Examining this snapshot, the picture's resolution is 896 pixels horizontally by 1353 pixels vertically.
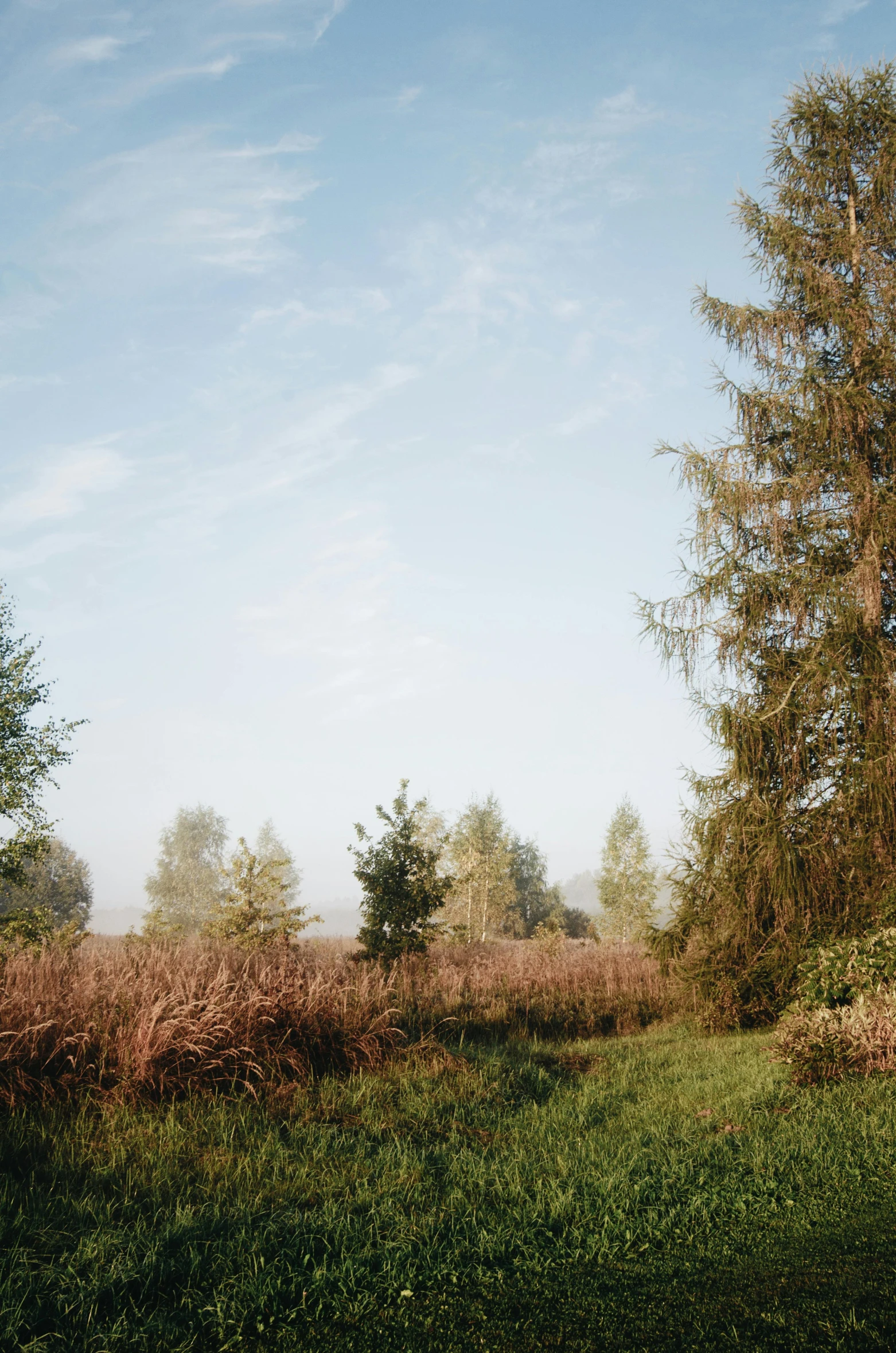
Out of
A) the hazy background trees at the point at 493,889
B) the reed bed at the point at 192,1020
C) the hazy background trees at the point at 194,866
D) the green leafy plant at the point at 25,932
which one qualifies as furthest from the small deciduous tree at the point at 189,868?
the reed bed at the point at 192,1020

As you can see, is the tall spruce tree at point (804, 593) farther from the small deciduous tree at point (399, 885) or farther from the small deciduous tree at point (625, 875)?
the small deciduous tree at point (625, 875)

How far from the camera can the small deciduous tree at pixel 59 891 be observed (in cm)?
5294

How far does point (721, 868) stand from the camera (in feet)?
36.9

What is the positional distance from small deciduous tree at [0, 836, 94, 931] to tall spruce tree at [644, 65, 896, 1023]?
48743 millimetres

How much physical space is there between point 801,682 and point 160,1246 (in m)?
10.0

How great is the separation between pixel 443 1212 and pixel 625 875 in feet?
147

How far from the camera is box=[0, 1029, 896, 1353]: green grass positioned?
3221 millimetres

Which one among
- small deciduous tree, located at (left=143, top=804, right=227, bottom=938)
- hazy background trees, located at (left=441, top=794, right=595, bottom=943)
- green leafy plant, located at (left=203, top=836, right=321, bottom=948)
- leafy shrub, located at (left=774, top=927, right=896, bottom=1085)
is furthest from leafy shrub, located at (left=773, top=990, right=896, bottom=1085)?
small deciduous tree, located at (left=143, top=804, right=227, bottom=938)

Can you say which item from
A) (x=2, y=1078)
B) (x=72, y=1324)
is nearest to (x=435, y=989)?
(x=2, y=1078)

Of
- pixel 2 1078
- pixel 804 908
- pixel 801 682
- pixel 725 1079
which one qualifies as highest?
pixel 801 682

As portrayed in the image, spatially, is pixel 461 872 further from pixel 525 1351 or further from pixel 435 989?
pixel 525 1351

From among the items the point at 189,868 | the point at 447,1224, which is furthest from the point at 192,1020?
the point at 189,868

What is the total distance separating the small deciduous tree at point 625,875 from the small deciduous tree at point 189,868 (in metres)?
37.2

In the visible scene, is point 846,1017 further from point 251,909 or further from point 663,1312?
point 251,909
